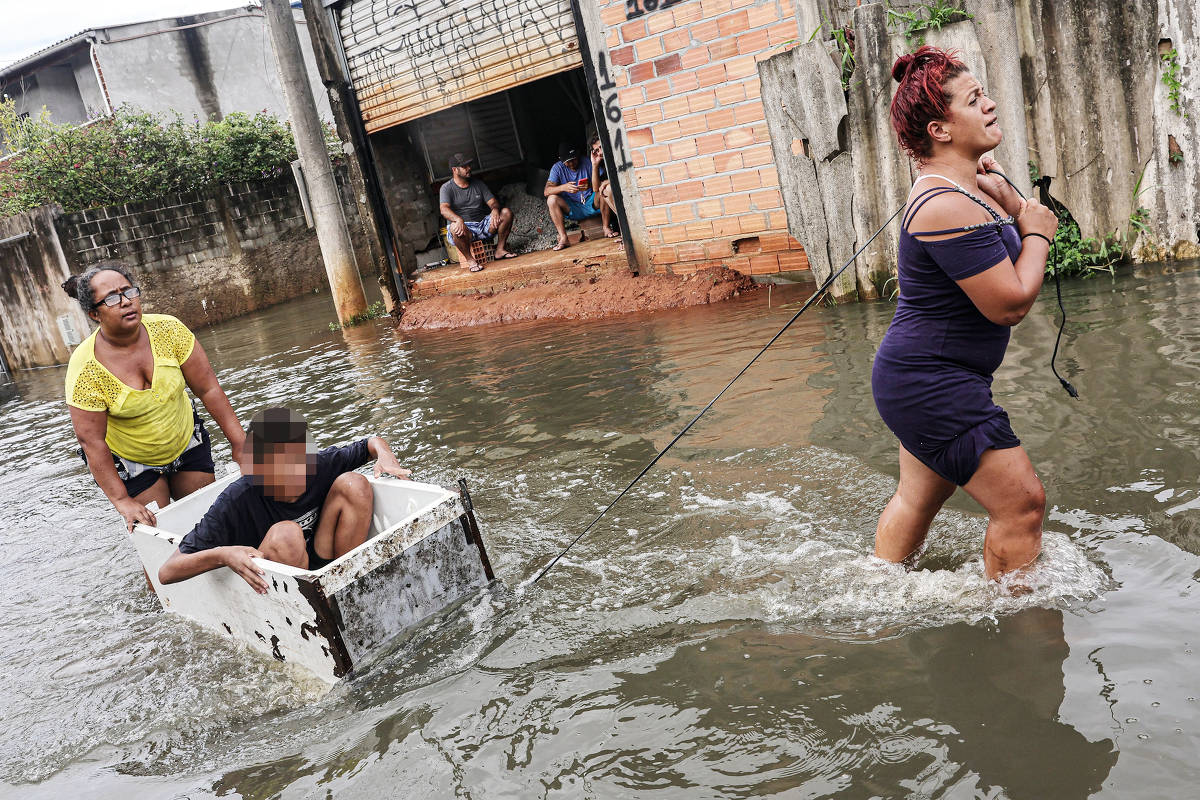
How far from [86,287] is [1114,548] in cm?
472

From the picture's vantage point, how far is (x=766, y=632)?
3.58 metres

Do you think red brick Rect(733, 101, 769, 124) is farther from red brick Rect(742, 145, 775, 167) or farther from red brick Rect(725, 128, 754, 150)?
red brick Rect(742, 145, 775, 167)

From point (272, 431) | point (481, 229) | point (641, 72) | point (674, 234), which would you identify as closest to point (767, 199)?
point (674, 234)

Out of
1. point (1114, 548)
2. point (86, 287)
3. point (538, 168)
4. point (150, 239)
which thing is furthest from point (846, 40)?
point (150, 239)

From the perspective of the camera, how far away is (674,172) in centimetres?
957

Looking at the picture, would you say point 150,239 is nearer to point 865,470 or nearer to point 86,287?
point 86,287

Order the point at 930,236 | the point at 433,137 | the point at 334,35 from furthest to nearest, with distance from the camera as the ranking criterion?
the point at 433,137
the point at 334,35
the point at 930,236

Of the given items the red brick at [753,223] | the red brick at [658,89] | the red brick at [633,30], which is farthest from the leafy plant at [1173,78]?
the red brick at [633,30]

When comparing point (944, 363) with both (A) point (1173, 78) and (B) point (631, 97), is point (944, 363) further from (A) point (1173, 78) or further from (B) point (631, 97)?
(B) point (631, 97)

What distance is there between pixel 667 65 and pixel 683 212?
4.70 ft

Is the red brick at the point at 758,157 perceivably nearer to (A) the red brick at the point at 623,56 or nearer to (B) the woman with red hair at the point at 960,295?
(A) the red brick at the point at 623,56

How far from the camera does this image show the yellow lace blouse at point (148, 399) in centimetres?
466

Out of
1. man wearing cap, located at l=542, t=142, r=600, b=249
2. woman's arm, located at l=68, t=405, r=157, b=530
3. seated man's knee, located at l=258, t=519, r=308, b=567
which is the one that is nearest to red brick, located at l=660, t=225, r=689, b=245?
man wearing cap, located at l=542, t=142, r=600, b=249

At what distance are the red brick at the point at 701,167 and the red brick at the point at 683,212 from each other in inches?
10.5
